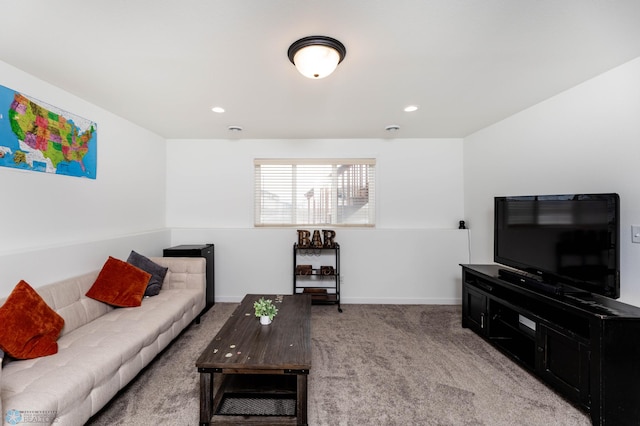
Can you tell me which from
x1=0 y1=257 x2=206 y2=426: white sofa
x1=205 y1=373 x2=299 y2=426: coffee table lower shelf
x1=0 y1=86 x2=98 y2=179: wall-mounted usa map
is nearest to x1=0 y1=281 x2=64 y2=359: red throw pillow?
x1=0 y1=257 x2=206 y2=426: white sofa

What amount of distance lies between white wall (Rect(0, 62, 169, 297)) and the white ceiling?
271 millimetres

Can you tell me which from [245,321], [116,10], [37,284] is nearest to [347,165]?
[245,321]

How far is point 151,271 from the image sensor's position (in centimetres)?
292

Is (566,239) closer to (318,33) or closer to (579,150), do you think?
(579,150)

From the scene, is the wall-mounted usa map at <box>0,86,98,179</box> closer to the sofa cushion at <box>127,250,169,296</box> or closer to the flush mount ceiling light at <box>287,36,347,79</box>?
the sofa cushion at <box>127,250,169,296</box>

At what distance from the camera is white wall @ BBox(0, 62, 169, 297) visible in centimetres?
205

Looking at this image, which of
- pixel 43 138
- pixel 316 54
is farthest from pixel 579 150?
pixel 43 138

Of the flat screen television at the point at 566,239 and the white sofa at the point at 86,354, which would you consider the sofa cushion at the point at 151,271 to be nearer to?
the white sofa at the point at 86,354

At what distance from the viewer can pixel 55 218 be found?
2.39 metres

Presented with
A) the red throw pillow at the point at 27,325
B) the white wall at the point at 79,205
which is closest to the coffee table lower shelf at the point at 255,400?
the red throw pillow at the point at 27,325

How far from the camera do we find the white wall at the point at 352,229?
3926 millimetres

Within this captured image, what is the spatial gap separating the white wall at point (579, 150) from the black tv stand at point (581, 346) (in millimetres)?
435

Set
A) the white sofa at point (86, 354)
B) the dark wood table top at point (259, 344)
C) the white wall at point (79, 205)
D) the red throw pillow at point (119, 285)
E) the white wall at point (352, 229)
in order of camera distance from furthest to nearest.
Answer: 1. the white wall at point (352, 229)
2. the red throw pillow at point (119, 285)
3. the white wall at point (79, 205)
4. the dark wood table top at point (259, 344)
5. the white sofa at point (86, 354)

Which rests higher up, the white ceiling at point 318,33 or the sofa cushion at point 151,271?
the white ceiling at point 318,33
